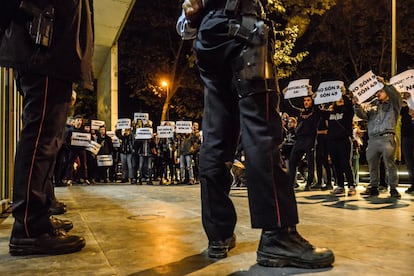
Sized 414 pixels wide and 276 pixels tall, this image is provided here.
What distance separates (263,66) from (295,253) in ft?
3.88

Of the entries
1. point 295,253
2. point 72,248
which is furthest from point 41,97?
point 295,253

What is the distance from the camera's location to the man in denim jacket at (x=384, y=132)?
336 inches

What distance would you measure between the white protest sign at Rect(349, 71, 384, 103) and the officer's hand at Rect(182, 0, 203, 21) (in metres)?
6.04

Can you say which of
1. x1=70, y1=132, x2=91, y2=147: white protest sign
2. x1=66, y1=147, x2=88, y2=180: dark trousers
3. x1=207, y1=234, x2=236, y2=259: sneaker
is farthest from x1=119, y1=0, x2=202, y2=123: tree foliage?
x1=207, y1=234, x2=236, y2=259: sneaker

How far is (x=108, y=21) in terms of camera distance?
52.4 feet

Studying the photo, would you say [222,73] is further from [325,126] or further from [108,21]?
[108,21]

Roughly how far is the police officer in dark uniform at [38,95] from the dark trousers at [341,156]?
6.87 metres

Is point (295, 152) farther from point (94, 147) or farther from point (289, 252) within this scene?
point (289, 252)

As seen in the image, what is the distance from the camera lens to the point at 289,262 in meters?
2.98

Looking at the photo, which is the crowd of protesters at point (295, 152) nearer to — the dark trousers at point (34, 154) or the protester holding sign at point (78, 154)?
the protester holding sign at point (78, 154)

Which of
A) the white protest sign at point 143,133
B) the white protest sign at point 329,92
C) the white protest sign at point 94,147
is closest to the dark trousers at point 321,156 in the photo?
the white protest sign at point 329,92

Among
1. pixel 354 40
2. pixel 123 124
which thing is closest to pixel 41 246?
pixel 123 124

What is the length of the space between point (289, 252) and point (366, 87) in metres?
6.61

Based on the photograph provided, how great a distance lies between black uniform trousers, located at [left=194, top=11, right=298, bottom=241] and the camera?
3.08m
